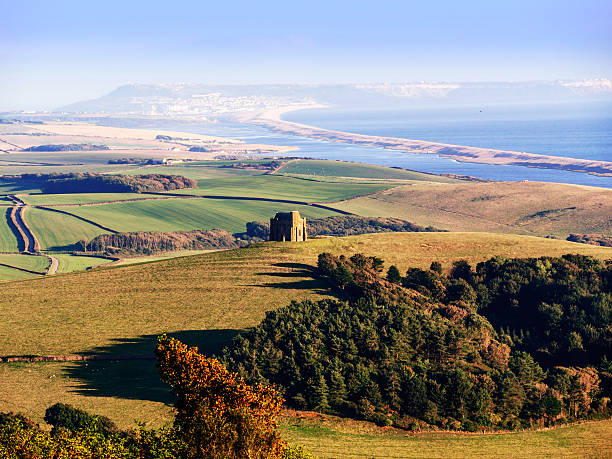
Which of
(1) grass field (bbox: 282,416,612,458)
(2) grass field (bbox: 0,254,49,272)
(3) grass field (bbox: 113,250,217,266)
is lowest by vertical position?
(3) grass field (bbox: 113,250,217,266)

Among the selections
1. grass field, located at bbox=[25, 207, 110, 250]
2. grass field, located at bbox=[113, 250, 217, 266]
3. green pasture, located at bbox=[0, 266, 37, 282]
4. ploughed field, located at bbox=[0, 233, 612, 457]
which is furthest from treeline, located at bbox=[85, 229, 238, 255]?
ploughed field, located at bbox=[0, 233, 612, 457]

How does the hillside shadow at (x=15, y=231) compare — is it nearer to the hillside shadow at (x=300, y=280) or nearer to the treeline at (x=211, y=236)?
the treeline at (x=211, y=236)

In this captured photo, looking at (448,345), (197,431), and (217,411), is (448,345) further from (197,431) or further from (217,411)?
(197,431)

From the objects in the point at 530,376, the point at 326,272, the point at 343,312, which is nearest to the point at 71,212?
the point at 326,272

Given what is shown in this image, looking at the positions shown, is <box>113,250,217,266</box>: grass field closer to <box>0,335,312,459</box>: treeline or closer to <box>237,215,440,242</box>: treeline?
<box>237,215,440,242</box>: treeline

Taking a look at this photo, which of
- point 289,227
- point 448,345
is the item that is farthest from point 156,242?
point 448,345

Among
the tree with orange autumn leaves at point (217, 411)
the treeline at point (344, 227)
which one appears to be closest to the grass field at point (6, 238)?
the treeline at point (344, 227)
